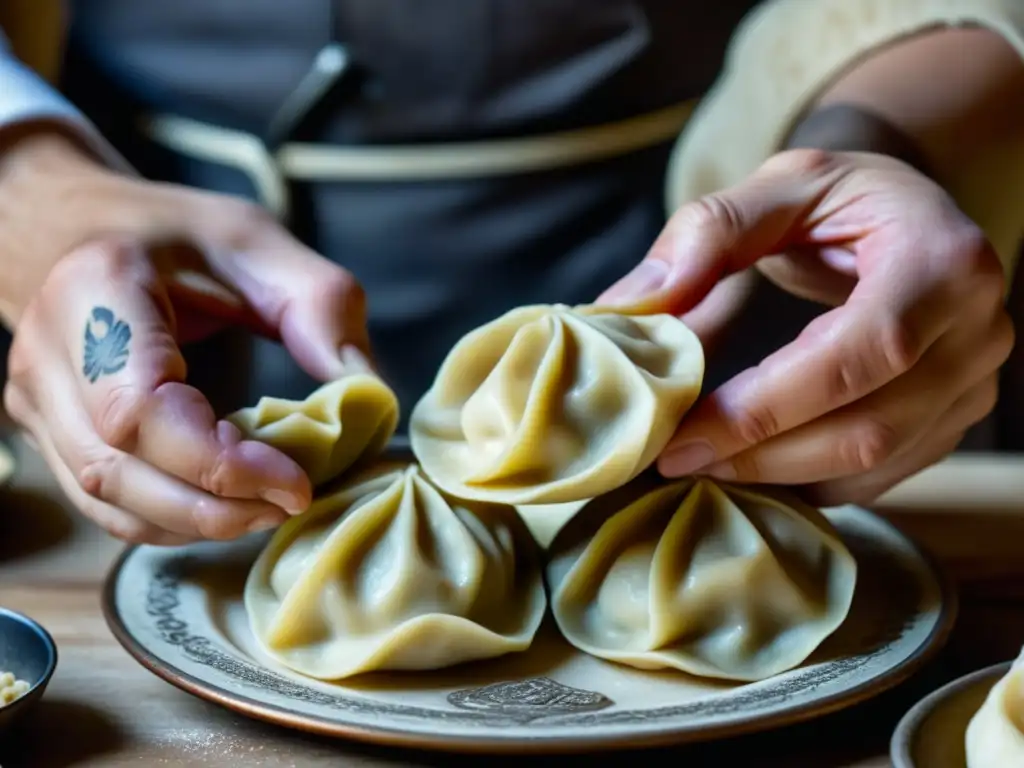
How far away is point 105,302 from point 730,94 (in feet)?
3.76

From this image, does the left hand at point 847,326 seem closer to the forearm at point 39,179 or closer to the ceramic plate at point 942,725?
the ceramic plate at point 942,725

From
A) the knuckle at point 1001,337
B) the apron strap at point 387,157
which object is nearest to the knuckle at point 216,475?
the knuckle at point 1001,337

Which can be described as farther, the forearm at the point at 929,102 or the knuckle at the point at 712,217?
the forearm at the point at 929,102

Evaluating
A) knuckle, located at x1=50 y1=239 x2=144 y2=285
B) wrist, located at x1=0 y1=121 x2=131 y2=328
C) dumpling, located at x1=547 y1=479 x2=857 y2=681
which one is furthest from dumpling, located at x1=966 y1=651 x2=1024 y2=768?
wrist, located at x1=0 y1=121 x2=131 y2=328

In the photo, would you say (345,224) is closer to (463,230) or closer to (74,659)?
(463,230)

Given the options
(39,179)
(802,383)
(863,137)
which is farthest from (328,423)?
(863,137)

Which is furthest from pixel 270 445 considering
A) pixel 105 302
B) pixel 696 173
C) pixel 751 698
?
pixel 696 173

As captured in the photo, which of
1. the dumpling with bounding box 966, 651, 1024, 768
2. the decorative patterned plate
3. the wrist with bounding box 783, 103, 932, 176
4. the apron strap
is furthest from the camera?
the apron strap

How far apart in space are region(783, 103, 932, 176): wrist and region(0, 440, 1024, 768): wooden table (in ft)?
1.49

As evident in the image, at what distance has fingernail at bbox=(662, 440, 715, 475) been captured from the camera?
1.12m

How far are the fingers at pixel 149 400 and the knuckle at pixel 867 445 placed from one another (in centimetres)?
50

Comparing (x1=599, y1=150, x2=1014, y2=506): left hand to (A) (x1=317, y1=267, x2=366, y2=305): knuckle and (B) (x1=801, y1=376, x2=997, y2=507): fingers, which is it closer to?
(B) (x1=801, y1=376, x2=997, y2=507): fingers

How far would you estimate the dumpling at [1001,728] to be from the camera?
0.80 metres

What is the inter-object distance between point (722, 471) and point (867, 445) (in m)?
0.14
